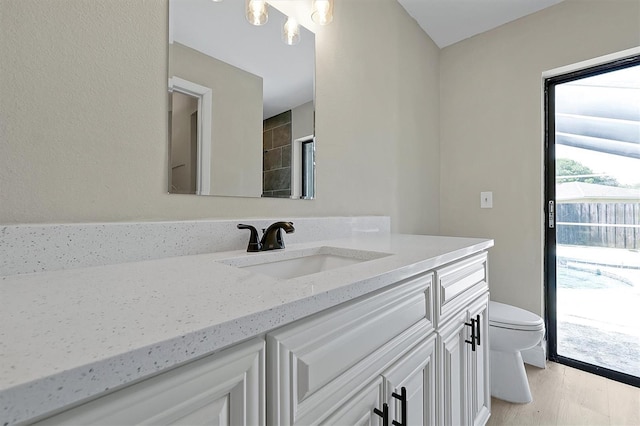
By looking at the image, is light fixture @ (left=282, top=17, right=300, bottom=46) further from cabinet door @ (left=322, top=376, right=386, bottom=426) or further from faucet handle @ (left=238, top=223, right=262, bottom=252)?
cabinet door @ (left=322, top=376, right=386, bottom=426)

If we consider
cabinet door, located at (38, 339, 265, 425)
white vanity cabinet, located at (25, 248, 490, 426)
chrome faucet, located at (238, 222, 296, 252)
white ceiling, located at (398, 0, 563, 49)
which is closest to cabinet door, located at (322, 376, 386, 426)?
white vanity cabinet, located at (25, 248, 490, 426)

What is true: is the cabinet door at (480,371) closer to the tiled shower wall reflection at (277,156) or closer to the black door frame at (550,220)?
the tiled shower wall reflection at (277,156)

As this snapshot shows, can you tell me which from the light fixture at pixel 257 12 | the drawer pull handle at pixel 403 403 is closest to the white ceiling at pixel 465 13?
the light fixture at pixel 257 12

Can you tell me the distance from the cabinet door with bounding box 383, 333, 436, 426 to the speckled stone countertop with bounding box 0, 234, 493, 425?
23cm

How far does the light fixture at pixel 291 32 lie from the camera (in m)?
1.25

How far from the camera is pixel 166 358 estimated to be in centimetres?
33

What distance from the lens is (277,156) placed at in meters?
1.26

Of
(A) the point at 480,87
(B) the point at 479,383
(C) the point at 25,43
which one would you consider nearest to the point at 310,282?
(C) the point at 25,43

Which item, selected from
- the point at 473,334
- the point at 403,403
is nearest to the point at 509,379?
the point at 473,334

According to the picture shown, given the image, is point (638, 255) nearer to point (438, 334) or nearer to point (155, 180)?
point (438, 334)

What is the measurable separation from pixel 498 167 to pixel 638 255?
2.94 feet

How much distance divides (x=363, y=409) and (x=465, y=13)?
7.83 feet

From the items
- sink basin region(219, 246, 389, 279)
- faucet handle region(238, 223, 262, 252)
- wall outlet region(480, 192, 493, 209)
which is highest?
wall outlet region(480, 192, 493, 209)

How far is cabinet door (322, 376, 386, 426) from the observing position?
1.83 ft
